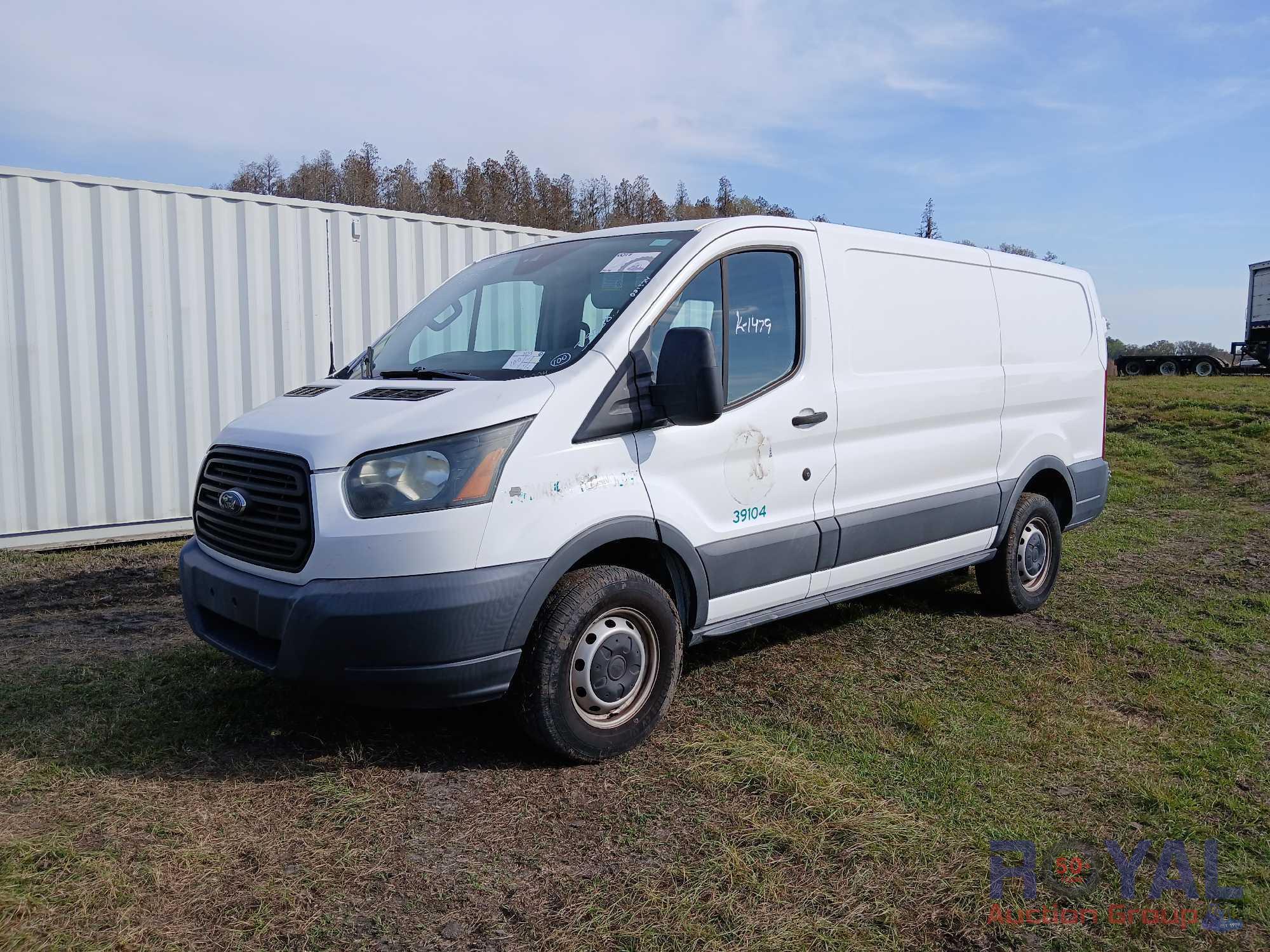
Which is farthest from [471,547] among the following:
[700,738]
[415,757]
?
[700,738]

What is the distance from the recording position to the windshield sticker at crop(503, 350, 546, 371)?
3.71 metres

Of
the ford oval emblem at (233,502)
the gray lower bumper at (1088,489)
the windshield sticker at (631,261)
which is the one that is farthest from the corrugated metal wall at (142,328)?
the gray lower bumper at (1088,489)

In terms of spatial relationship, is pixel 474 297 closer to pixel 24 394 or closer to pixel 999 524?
pixel 999 524

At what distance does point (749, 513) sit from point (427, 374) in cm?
146

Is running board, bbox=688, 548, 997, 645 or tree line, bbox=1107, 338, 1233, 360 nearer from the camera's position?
running board, bbox=688, 548, 997, 645

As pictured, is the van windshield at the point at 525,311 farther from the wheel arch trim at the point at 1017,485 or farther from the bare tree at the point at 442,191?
the bare tree at the point at 442,191

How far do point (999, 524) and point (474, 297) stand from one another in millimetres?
3254

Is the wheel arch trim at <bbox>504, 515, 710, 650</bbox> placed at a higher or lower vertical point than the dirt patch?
higher

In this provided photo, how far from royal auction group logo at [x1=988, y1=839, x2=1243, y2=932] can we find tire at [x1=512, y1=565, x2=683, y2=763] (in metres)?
1.33

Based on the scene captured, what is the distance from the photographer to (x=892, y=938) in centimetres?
260

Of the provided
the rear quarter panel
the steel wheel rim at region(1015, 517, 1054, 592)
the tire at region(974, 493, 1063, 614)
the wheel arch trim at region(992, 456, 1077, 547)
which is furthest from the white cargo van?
the steel wheel rim at region(1015, 517, 1054, 592)

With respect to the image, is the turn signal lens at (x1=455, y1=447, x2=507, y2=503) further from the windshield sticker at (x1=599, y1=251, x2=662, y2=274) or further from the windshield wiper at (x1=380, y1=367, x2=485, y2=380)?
the windshield sticker at (x1=599, y1=251, x2=662, y2=274)

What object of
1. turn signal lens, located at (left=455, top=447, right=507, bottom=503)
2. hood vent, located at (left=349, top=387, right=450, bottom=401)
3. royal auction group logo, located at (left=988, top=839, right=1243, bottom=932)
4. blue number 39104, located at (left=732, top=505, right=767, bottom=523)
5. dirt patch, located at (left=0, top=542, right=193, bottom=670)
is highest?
hood vent, located at (left=349, top=387, right=450, bottom=401)

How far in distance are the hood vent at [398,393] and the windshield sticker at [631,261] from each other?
951 millimetres
